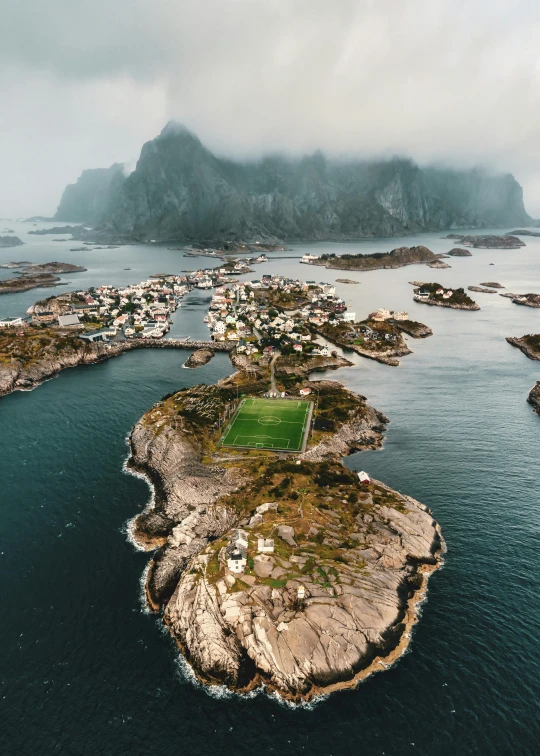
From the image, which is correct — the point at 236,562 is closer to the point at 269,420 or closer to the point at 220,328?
the point at 269,420

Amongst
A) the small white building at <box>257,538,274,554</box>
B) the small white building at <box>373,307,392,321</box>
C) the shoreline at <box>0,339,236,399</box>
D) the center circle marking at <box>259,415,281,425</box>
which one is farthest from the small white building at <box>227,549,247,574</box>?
the small white building at <box>373,307,392,321</box>

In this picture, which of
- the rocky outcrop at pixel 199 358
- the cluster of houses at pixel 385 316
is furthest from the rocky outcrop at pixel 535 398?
the rocky outcrop at pixel 199 358

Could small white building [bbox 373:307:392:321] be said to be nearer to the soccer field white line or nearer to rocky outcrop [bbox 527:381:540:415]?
rocky outcrop [bbox 527:381:540:415]

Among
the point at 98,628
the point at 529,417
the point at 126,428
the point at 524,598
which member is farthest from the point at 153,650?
the point at 529,417

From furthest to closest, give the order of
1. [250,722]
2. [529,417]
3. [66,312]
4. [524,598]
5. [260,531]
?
[66,312], [529,417], [260,531], [524,598], [250,722]

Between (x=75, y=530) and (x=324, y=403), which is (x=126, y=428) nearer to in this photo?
(x=75, y=530)

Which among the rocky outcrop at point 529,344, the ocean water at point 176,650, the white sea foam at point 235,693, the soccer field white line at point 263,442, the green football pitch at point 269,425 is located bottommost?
the white sea foam at point 235,693

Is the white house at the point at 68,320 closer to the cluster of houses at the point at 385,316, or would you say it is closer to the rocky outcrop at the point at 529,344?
the cluster of houses at the point at 385,316
